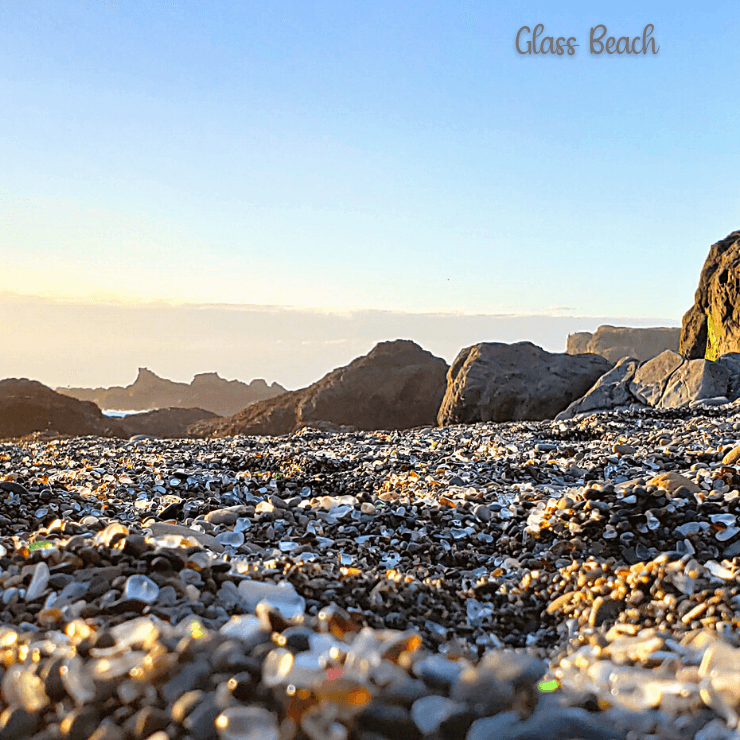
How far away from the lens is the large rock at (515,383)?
53.1ft

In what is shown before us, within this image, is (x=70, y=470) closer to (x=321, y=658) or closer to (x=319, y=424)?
(x=321, y=658)

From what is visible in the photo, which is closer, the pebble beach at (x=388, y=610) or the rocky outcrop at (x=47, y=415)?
the pebble beach at (x=388, y=610)

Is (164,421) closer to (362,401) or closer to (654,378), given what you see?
(362,401)

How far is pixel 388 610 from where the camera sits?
229 centimetres

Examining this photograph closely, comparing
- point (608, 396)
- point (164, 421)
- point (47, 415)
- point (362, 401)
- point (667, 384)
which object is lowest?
point (164, 421)

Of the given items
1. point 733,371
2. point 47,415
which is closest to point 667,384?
point 733,371

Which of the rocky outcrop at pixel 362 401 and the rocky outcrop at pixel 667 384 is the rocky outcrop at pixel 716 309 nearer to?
the rocky outcrop at pixel 667 384

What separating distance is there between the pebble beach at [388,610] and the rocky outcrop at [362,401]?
70.8 ft

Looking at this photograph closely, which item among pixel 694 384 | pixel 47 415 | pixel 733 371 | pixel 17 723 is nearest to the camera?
pixel 17 723

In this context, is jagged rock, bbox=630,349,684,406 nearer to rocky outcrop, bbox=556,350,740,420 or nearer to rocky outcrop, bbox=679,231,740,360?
Result: rocky outcrop, bbox=556,350,740,420

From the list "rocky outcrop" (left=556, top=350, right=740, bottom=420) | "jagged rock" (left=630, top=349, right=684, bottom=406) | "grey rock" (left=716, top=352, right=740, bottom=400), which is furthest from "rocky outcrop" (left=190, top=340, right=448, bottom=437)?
"grey rock" (left=716, top=352, right=740, bottom=400)

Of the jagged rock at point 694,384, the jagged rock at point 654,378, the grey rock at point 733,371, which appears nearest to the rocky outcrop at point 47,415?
the jagged rock at point 654,378

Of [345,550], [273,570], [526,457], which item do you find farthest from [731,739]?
[526,457]

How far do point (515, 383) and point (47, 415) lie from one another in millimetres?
19902
